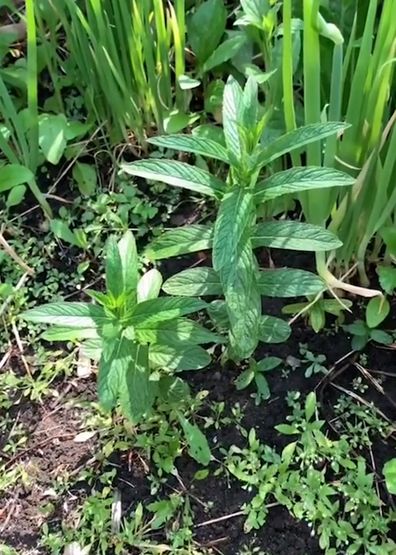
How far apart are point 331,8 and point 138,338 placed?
57 cm

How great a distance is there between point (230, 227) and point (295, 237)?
0.11 metres

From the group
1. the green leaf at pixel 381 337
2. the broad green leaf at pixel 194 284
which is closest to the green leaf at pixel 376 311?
the green leaf at pixel 381 337

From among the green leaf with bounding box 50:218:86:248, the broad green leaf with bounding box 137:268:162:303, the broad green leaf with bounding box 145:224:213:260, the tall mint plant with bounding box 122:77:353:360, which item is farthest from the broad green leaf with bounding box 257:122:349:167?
the green leaf with bounding box 50:218:86:248

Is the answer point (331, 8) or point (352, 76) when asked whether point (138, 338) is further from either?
point (331, 8)

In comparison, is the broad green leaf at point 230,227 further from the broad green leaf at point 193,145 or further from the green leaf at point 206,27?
the green leaf at point 206,27

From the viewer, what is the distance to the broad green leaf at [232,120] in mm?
1041

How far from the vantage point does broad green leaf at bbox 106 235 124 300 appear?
106 centimetres

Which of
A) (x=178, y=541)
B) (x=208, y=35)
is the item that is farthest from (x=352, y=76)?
(x=178, y=541)

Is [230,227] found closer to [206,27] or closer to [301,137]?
[301,137]

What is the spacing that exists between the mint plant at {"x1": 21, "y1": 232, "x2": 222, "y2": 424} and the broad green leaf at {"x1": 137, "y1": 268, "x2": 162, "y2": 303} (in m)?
0.05

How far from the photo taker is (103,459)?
1.22 m

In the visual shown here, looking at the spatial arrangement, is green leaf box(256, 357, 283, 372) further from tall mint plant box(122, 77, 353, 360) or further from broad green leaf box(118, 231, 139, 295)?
broad green leaf box(118, 231, 139, 295)

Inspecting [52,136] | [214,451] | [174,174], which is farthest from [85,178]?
[214,451]

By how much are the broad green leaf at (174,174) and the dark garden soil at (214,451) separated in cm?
32
